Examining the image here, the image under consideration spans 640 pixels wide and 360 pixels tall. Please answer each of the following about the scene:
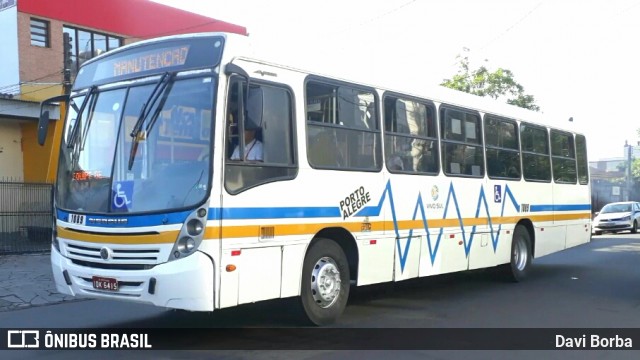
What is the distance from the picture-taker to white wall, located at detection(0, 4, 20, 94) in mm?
24484

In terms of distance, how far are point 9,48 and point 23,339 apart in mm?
20671

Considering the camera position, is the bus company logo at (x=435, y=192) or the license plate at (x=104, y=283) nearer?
the license plate at (x=104, y=283)

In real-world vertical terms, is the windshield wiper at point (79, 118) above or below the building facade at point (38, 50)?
below

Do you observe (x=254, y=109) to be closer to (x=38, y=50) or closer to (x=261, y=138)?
(x=261, y=138)

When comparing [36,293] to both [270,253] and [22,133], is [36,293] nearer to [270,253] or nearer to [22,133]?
[270,253]

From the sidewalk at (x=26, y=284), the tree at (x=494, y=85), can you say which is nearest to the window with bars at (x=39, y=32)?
the sidewalk at (x=26, y=284)

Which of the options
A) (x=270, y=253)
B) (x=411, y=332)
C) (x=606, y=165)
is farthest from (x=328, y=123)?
(x=606, y=165)

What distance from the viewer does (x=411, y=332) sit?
7.62 m

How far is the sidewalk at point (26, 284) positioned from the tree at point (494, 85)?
2126 cm

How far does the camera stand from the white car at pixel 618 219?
3038 cm

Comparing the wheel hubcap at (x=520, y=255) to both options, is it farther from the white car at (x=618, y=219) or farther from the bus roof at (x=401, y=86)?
the white car at (x=618, y=219)

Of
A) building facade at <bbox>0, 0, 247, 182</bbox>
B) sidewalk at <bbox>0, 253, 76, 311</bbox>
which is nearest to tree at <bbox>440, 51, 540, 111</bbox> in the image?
building facade at <bbox>0, 0, 247, 182</bbox>

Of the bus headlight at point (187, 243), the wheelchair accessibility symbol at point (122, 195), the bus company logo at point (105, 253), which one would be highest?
the wheelchair accessibility symbol at point (122, 195)

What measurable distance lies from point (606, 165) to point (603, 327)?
12962 centimetres
